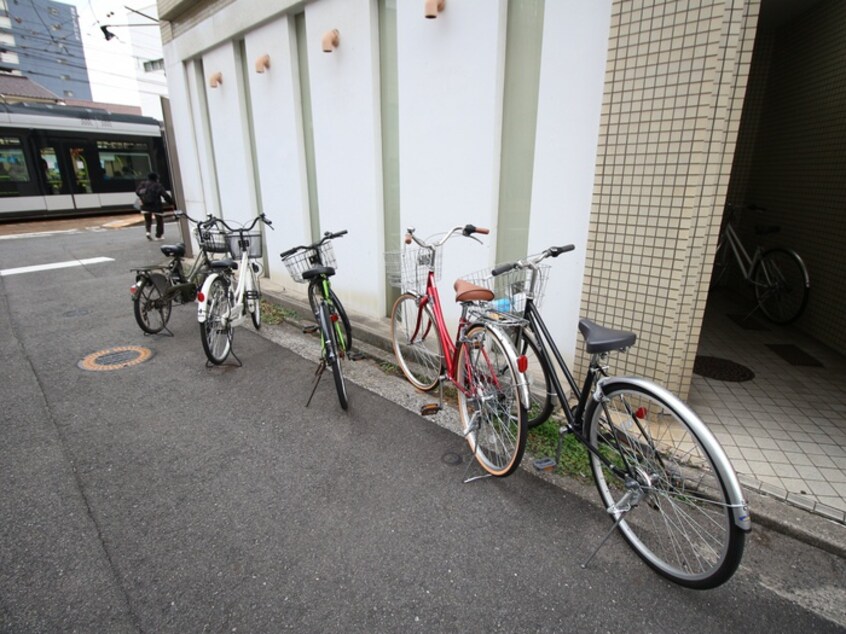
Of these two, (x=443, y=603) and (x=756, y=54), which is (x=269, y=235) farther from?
(x=756, y=54)

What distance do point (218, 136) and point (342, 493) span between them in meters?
7.85

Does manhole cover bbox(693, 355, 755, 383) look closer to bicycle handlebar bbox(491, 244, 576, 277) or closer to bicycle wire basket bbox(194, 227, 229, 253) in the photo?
bicycle handlebar bbox(491, 244, 576, 277)

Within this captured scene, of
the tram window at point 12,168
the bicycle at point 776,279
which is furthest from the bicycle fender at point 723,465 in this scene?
the tram window at point 12,168

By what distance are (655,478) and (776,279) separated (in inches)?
179

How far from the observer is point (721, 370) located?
4320 millimetres

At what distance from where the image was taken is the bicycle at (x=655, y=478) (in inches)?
78.7

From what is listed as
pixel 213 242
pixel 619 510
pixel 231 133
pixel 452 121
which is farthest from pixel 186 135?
pixel 619 510

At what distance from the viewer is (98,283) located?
27.5 feet

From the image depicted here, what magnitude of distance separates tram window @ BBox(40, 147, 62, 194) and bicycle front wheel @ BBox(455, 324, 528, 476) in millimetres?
17988

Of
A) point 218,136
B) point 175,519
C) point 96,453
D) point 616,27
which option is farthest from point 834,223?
point 218,136

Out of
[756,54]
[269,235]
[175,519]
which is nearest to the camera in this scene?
[175,519]

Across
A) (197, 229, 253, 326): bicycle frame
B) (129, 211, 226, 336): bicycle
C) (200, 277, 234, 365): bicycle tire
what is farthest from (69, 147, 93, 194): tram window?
(200, 277, 234, 365): bicycle tire

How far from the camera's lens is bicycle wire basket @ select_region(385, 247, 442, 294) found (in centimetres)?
391

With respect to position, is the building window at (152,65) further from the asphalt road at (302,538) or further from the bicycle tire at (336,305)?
the asphalt road at (302,538)
